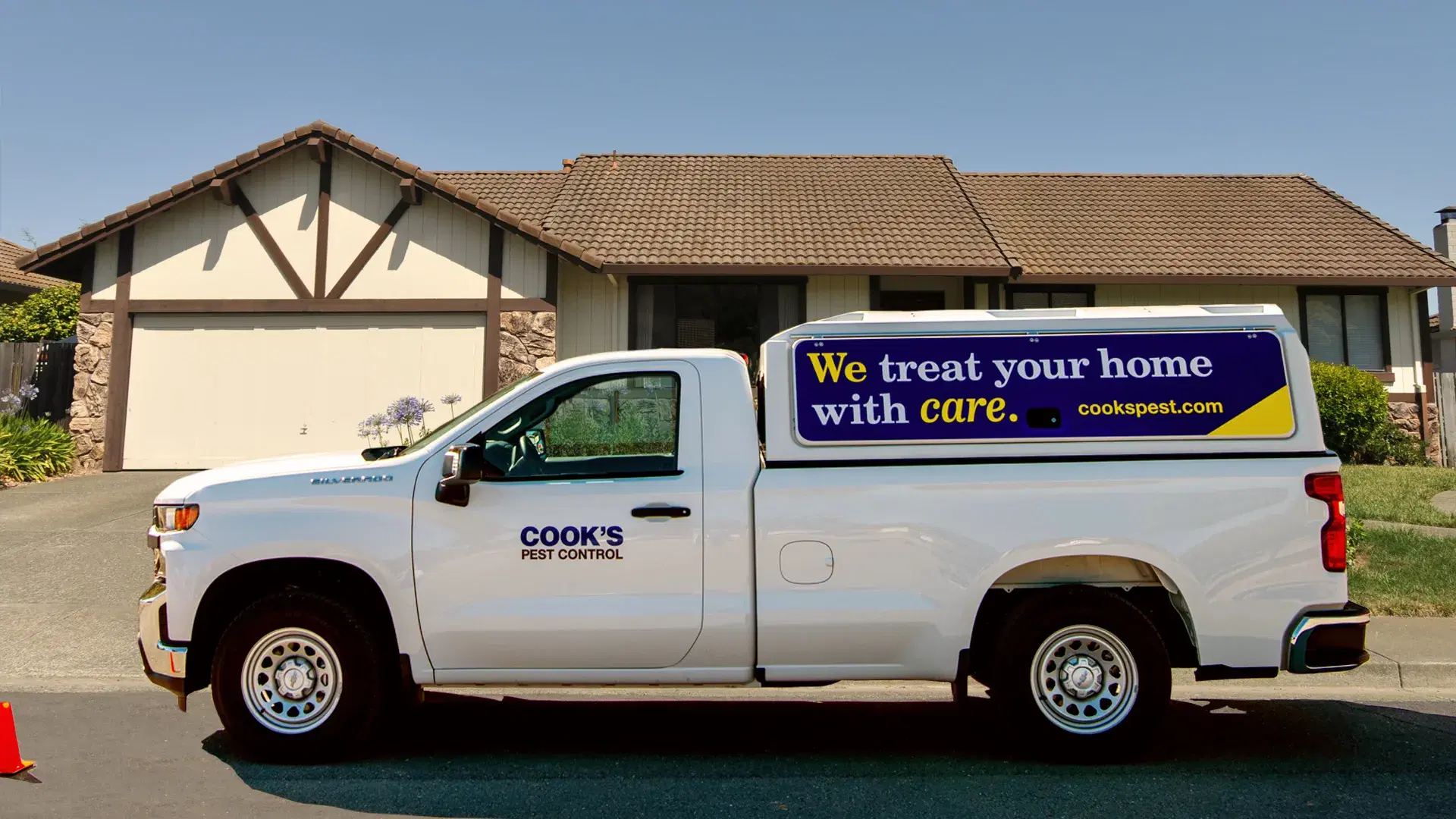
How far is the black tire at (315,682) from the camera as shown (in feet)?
14.9

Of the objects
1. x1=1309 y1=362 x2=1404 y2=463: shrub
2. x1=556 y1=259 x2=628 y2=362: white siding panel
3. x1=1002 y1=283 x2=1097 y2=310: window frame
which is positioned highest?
x1=1002 y1=283 x2=1097 y2=310: window frame

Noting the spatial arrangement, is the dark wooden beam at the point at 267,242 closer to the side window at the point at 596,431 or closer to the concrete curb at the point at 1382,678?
the side window at the point at 596,431

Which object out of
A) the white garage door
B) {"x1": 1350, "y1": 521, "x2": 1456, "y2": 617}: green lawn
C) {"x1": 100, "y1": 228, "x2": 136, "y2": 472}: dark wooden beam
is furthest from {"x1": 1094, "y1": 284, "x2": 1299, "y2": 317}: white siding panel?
{"x1": 100, "y1": 228, "x2": 136, "y2": 472}: dark wooden beam

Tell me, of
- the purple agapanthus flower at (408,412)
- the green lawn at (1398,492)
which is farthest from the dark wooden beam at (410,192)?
the green lawn at (1398,492)

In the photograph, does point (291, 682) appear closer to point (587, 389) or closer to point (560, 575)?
point (560, 575)

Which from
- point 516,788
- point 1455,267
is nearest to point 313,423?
point 516,788

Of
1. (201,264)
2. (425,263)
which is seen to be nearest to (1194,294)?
(425,263)

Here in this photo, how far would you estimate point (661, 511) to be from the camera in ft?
14.8

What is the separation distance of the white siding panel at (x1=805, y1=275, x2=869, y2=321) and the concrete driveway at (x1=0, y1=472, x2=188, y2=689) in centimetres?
967

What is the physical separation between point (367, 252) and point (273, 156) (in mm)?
1865

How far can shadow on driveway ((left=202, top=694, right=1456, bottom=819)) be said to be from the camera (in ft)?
13.6

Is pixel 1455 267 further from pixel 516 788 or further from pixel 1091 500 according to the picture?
pixel 516 788

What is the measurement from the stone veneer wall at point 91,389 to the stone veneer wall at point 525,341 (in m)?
5.65

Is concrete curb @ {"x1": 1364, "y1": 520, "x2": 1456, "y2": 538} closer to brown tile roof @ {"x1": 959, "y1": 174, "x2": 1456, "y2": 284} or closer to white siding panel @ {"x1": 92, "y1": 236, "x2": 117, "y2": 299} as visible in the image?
brown tile roof @ {"x1": 959, "y1": 174, "x2": 1456, "y2": 284}
